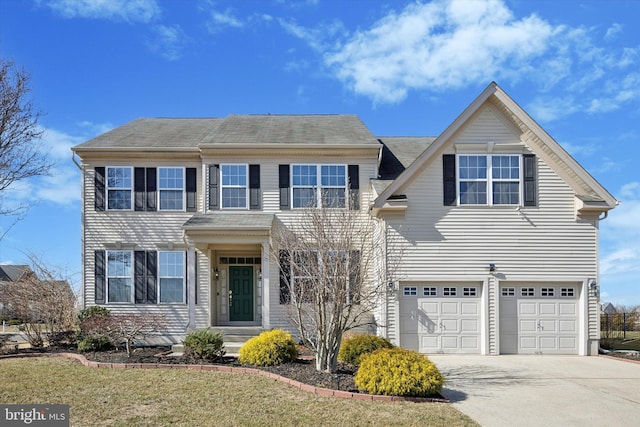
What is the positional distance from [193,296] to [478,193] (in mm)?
9628

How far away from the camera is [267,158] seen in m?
17.0

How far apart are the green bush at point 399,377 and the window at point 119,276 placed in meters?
10.8

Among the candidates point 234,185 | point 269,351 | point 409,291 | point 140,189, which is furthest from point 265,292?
point 140,189

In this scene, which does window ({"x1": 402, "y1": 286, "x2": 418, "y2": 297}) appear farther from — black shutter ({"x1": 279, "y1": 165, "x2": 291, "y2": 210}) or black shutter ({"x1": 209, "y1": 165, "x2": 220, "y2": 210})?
black shutter ({"x1": 209, "y1": 165, "x2": 220, "y2": 210})

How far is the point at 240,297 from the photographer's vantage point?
1764 cm

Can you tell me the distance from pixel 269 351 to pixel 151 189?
27.5 ft

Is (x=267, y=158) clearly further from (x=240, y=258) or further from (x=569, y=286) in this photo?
(x=569, y=286)

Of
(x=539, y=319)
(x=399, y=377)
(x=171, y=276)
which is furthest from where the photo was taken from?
(x=171, y=276)

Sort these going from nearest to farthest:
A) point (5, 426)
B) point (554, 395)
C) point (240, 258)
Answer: point (5, 426)
point (554, 395)
point (240, 258)

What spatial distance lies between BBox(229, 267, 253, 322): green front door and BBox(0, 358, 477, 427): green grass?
21.7 ft

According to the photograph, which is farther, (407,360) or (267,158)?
(267,158)

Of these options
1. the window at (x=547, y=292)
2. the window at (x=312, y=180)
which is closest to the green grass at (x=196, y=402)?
the window at (x=312, y=180)

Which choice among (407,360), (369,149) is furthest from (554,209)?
(407,360)

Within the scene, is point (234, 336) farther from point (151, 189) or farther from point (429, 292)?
point (429, 292)
